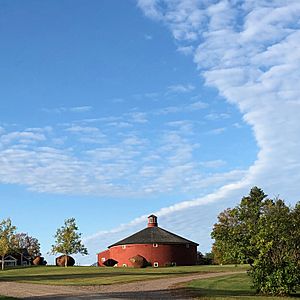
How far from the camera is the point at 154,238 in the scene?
311 ft

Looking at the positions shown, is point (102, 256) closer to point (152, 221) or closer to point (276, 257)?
point (152, 221)

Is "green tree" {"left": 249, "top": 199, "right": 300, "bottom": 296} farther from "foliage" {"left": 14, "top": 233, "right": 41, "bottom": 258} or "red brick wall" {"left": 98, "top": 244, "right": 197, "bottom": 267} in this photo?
"foliage" {"left": 14, "top": 233, "right": 41, "bottom": 258}

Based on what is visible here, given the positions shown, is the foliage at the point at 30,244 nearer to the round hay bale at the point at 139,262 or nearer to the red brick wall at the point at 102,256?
the red brick wall at the point at 102,256

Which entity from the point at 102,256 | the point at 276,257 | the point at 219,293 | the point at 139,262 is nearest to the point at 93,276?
the point at 219,293

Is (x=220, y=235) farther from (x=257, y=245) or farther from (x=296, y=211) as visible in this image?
(x=296, y=211)

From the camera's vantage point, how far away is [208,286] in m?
38.5

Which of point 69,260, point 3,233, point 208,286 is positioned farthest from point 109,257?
point 208,286

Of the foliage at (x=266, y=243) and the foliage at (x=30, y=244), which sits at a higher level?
the foliage at (x=30, y=244)

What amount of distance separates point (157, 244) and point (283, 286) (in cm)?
6242

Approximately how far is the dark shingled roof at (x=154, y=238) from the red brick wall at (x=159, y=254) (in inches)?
29.3

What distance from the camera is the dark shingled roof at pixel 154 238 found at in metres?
94.0

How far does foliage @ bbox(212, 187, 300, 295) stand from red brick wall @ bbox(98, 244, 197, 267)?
2288 inches

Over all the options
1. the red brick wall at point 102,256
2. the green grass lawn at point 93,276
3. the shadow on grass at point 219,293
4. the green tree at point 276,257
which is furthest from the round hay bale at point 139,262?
the green tree at point 276,257

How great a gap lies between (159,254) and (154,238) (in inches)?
136
